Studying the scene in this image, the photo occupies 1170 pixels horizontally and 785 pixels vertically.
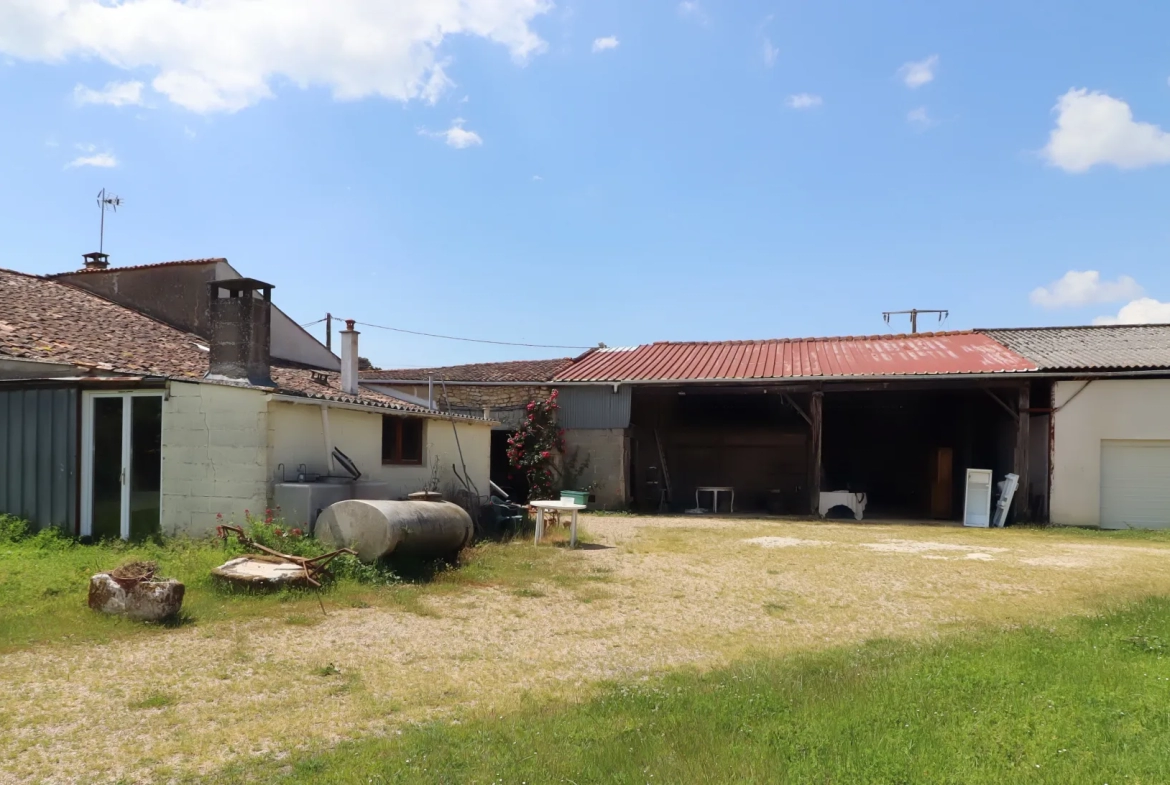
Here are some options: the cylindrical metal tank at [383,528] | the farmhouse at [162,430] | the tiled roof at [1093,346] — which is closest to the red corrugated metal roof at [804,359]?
the tiled roof at [1093,346]

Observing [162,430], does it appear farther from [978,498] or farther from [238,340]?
[978,498]

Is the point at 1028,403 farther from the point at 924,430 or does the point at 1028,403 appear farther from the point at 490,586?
the point at 490,586

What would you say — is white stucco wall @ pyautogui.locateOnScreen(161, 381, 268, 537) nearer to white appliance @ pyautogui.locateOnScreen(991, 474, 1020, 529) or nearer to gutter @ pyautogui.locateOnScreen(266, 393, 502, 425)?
gutter @ pyautogui.locateOnScreen(266, 393, 502, 425)

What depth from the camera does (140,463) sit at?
10664mm

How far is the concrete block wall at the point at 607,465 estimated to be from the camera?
19.7 metres

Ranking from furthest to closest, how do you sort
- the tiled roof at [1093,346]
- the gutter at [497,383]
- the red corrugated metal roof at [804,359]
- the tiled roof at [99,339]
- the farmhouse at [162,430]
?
the gutter at [497,383] → the red corrugated metal roof at [804,359] → the tiled roof at [1093,346] → the tiled roof at [99,339] → the farmhouse at [162,430]

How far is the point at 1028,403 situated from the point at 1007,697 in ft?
45.7

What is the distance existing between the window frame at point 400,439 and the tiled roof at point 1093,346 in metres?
12.4

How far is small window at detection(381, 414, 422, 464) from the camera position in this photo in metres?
13.4

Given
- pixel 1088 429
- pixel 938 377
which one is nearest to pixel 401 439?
pixel 938 377

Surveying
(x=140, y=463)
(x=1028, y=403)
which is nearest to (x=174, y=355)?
(x=140, y=463)

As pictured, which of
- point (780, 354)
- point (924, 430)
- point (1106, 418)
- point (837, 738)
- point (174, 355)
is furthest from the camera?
point (924, 430)

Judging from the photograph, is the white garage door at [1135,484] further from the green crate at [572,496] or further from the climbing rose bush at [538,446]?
the climbing rose bush at [538,446]

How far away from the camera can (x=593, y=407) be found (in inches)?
786
